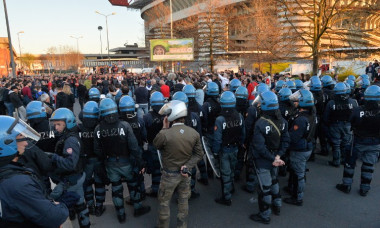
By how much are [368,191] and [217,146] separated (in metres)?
3.30

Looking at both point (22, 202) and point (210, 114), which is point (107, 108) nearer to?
point (22, 202)

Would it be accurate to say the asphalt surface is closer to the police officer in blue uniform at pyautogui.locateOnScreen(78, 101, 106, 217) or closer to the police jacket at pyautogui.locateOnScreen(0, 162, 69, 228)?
the police officer in blue uniform at pyautogui.locateOnScreen(78, 101, 106, 217)

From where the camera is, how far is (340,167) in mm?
6566

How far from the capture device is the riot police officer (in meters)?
4.71

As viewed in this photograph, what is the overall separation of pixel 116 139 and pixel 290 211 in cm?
331

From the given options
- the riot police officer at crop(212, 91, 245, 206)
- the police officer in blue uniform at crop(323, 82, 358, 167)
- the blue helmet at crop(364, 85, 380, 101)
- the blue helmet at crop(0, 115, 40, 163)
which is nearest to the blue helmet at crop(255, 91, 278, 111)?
the riot police officer at crop(212, 91, 245, 206)

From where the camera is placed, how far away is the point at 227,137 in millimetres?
4773

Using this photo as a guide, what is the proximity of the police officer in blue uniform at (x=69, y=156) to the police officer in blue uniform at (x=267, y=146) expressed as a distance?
270cm

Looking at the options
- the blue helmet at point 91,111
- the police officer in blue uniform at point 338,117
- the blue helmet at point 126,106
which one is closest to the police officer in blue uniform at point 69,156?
the blue helmet at point 91,111

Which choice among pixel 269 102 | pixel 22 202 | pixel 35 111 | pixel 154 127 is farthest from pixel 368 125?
pixel 35 111

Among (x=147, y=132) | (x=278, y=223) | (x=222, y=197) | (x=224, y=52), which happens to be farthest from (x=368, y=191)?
(x=224, y=52)

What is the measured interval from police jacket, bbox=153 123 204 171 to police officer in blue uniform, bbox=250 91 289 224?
111 centimetres

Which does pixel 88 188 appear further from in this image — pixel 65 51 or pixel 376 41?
pixel 65 51

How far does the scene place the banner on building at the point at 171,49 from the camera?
86.6 feet
